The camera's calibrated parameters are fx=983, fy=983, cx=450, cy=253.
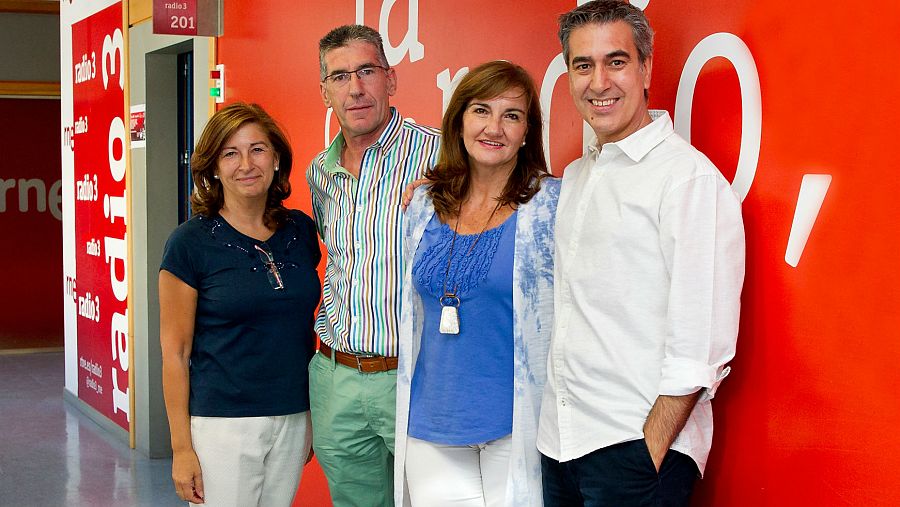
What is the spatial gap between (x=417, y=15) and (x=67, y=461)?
374cm

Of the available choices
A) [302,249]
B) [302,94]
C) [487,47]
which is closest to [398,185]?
[302,249]

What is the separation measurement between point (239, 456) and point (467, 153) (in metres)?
0.96

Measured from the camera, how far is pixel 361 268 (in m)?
2.52

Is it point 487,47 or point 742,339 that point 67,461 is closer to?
point 487,47

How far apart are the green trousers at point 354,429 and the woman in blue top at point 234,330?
6 cm

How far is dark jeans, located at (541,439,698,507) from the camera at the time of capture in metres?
1.77

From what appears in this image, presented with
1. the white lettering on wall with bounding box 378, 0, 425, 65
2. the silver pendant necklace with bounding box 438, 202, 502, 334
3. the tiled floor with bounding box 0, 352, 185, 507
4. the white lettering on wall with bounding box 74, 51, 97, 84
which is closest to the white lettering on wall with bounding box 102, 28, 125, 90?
the white lettering on wall with bounding box 74, 51, 97, 84

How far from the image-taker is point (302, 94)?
4195mm

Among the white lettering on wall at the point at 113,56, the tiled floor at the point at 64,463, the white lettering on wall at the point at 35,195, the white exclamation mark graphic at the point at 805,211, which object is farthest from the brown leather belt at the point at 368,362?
the white lettering on wall at the point at 35,195

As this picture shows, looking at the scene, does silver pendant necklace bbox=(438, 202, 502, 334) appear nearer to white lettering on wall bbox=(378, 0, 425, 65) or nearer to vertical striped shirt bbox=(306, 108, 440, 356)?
vertical striped shirt bbox=(306, 108, 440, 356)

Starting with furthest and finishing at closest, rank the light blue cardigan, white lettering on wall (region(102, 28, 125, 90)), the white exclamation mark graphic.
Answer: white lettering on wall (region(102, 28, 125, 90)) → the light blue cardigan → the white exclamation mark graphic

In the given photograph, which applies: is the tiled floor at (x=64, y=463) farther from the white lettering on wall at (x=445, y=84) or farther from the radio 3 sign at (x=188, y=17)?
the white lettering on wall at (x=445, y=84)

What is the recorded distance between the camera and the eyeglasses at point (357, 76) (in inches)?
101

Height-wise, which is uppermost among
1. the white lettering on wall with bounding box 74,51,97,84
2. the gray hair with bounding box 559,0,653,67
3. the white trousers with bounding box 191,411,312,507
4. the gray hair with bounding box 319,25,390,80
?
the white lettering on wall with bounding box 74,51,97,84
